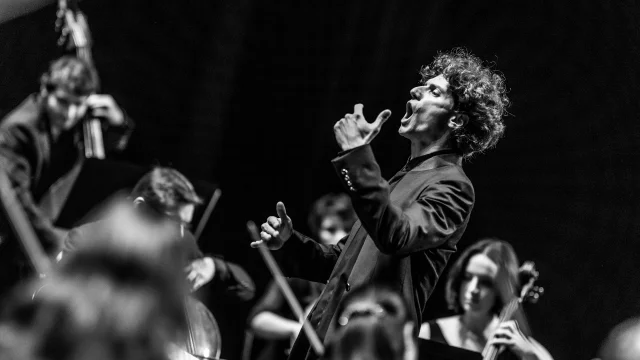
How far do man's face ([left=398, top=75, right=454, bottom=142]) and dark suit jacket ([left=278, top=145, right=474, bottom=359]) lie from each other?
0.09m

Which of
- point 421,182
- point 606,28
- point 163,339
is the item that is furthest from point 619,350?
point 606,28

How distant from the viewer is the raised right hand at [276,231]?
2.14 m

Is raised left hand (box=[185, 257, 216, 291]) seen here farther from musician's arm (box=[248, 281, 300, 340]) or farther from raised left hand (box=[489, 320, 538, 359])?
raised left hand (box=[489, 320, 538, 359])

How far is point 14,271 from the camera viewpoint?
3.08m

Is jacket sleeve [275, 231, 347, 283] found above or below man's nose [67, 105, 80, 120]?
above

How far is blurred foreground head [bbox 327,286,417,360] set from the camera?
47.9 inches

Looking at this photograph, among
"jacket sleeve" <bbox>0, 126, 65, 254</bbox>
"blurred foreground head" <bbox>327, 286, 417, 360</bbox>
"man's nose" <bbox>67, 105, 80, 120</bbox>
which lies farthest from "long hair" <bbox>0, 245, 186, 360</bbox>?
"man's nose" <bbox>67, 105, 80, 120</bbox>

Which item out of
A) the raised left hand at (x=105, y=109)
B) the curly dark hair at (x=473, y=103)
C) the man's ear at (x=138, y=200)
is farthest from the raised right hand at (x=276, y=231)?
the raised left hand at (x=105, y=109)

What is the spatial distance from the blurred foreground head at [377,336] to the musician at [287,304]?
2.04 meters

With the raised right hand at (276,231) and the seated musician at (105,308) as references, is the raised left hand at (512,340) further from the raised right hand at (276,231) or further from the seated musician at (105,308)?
the seated musician at (105,308)

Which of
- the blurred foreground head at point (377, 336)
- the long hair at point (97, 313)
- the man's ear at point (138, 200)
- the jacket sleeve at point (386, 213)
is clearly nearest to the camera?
the long hair at point (97, 313)

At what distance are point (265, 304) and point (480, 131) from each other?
1.70 metres

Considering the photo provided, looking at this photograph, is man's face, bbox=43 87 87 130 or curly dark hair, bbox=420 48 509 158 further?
man's face, bbox=43 87 87 130

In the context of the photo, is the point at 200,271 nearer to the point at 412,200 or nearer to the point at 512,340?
the point at 512,340
